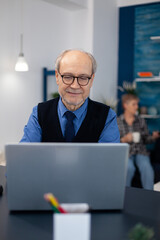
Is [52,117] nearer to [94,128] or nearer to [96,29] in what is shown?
[94,128]

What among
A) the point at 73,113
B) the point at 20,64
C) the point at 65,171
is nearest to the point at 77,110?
the point at 73,113

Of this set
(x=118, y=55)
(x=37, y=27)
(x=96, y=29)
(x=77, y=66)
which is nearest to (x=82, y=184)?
(x=77, y=66)

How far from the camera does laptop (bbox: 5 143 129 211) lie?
1.08 meters

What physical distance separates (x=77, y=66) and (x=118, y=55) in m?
3.69

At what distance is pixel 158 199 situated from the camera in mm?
1346

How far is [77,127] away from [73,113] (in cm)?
9

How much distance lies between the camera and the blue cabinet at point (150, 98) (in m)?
5.01

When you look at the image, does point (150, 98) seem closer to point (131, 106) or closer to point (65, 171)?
point (131, 106)

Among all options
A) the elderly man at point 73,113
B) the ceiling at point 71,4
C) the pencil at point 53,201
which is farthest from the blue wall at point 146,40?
the pencil at point 53,201

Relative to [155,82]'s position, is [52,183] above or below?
below

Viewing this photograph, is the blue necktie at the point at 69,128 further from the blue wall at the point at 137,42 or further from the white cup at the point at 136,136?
the blue wall at the point at 137,42

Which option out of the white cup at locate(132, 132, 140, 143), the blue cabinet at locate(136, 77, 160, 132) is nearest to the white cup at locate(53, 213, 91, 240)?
the white cup at locate(132, 132, 140, 143)

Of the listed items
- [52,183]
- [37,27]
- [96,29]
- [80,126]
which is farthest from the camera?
[96,29]

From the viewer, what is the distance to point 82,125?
1946 mm
